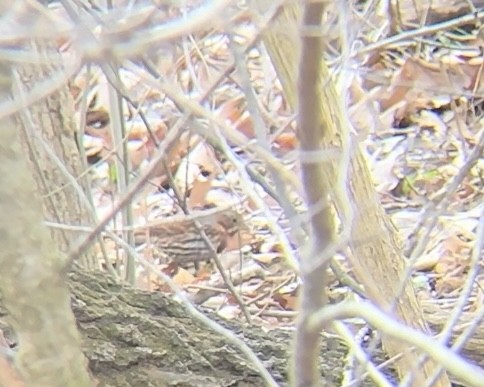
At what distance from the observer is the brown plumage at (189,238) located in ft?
9.58

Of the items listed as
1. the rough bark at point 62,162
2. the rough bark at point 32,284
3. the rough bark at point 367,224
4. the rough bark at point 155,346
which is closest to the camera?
the rough bark at point 32,284

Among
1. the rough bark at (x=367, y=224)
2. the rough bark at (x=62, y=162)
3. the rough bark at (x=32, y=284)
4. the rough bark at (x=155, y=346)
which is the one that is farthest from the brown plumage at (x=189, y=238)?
the rough bark at (x=32, y=284)

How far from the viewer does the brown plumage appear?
292cm

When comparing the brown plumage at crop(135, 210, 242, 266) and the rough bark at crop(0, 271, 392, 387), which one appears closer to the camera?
the rough bark at crop(0, 271, 392, 387)

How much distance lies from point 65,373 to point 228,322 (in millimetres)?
1047

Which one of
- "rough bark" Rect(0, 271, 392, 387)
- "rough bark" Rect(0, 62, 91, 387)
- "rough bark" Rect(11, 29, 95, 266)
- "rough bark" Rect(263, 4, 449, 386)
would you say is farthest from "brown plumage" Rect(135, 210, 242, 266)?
"rough bark" Rect(0, 62, 91, 387)

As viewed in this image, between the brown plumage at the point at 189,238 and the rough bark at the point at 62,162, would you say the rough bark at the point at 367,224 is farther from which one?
the brown plumage at the point at 189,238

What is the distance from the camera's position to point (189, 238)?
2934 mm

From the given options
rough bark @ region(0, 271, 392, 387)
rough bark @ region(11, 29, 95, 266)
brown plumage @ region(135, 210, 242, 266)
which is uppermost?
rough bark @ region(11, 29, 95, 266)

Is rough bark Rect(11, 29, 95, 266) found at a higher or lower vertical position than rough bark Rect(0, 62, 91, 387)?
higher

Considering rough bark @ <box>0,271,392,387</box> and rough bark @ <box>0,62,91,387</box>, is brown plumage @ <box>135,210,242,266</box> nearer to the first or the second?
rough bark @ <box>0,271,392,387</box>

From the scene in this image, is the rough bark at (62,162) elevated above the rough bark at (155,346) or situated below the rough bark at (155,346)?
above

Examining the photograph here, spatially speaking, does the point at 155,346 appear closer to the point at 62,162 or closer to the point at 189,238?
the point at 62,162

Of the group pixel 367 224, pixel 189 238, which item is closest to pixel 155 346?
pixel 367 224
